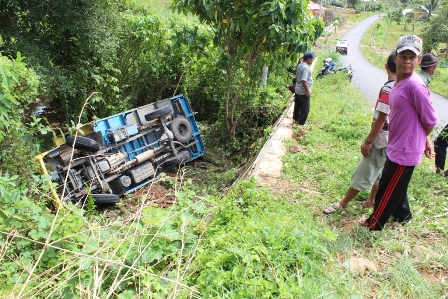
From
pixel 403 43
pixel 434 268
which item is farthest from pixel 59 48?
pixel 434 268

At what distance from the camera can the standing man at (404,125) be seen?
2621mm

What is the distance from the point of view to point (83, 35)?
6016mm

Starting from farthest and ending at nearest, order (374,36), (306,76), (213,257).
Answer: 1. (374,36)
2. (306,76)
3. (213,257)

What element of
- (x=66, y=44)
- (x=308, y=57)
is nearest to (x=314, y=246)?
(x=308, y=57)

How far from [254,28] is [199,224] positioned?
4.35m

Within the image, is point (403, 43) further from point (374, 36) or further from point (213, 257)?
point (374, 36)

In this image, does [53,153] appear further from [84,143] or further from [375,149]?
[375,149]

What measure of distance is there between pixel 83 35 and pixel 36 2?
0.90 metres

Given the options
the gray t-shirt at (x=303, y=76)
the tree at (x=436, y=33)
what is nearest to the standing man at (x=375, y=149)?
the gray t-shirt at (x=303, y=76)

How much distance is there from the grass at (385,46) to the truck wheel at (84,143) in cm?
1843

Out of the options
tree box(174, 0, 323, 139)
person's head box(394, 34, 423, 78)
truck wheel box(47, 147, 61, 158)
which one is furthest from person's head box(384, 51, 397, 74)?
truck wheel box(47, 147, 61, 158)

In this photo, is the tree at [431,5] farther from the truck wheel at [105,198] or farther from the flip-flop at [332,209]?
the truck wheel at [105,198]

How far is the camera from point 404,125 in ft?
9.00

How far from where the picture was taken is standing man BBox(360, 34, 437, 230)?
8.60 ft
